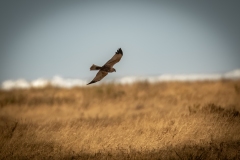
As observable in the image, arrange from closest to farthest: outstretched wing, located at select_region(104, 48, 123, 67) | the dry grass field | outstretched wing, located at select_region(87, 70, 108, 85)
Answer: outstretched wing, located at select_region(87, 70, 108, 85)
outstretched wing, located at select_region(104, 48, 123, 67)
the dry grass field

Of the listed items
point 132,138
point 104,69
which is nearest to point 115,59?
point 104,69

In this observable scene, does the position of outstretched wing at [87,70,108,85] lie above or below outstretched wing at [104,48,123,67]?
below

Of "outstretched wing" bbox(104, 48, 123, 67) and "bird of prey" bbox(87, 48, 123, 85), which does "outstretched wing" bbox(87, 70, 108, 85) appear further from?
"outstretched wing" bbox(104, 48, 123, 67)

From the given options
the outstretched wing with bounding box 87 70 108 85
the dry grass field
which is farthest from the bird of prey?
the dry grass field

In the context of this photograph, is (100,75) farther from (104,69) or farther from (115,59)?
(115,59)

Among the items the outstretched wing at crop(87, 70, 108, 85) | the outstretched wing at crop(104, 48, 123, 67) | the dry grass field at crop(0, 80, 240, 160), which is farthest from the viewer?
the dry grass field at crop(0, 80, 240, 160)

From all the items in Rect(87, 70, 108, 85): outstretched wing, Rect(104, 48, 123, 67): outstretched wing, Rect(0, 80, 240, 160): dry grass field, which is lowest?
Rect(0, 80, 240, 160): dry grass field

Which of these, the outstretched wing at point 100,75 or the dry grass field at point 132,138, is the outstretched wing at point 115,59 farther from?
the dry grass field at point 132,138

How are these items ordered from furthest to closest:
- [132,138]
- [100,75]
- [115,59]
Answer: [132,138] → [115,59] → [100,75]

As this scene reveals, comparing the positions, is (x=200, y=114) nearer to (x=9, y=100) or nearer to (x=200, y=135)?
(x=200, y=135)

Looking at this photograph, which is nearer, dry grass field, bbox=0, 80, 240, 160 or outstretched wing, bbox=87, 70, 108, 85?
outstretched wing, bbox=87, 70, 108, 85

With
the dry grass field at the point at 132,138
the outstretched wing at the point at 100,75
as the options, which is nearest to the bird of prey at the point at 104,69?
the outstretched wing at the point at 100,75

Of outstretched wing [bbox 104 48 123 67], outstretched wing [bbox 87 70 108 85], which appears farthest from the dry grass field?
outstretched wing [bbox 104 48 123 67]

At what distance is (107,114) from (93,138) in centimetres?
712
